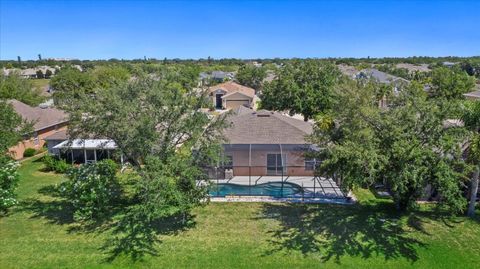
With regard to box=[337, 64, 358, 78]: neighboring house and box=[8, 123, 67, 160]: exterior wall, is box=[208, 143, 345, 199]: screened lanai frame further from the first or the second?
box=[337, 64, 358, 78]: neighboring house

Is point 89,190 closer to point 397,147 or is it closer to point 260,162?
point 260,162

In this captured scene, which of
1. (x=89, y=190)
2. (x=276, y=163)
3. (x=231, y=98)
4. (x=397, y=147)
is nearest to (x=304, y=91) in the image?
(x=276, y=163)

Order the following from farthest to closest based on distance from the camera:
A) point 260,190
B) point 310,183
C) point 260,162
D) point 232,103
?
point 232,103, point 260,162, point 310,183, point 260,190

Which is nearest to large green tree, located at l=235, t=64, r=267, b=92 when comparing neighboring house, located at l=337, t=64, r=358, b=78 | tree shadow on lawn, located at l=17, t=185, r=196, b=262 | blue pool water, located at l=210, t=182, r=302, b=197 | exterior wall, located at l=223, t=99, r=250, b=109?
neighboring house, located at l=337, t=64, r=358, b=78

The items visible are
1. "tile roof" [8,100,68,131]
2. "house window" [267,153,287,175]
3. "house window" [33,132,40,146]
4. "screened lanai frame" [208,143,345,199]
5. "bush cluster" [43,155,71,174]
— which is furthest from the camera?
"tile roof" [8,100,68,131]

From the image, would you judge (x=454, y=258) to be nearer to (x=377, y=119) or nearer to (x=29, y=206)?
(x=377, y=119)

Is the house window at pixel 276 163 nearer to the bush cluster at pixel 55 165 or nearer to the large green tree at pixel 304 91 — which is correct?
the large green tree at pixel 304 91
